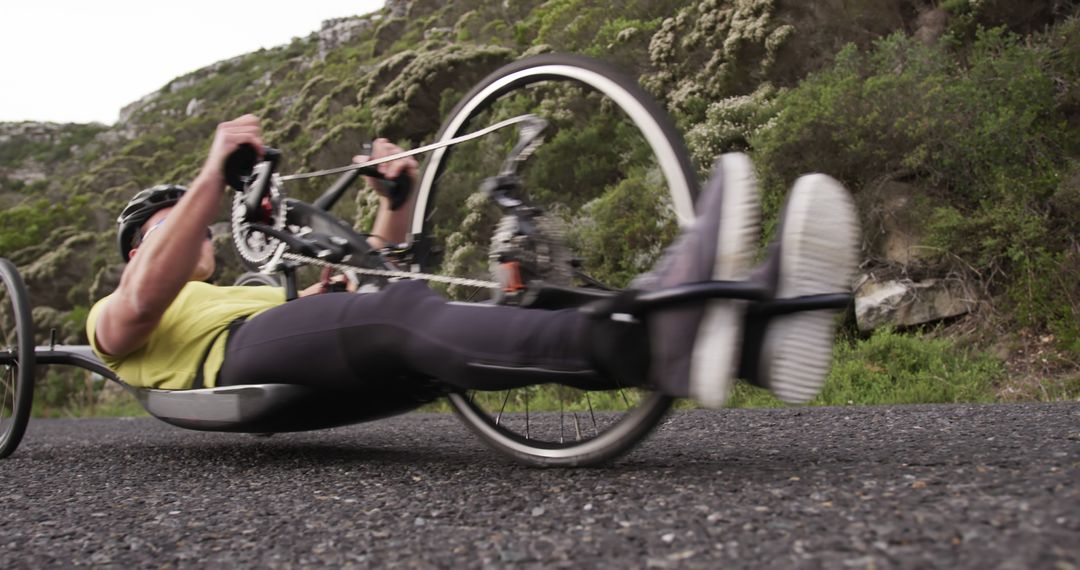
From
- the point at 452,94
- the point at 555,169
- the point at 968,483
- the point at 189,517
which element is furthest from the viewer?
the point at 452,94

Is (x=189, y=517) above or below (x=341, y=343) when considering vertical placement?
below

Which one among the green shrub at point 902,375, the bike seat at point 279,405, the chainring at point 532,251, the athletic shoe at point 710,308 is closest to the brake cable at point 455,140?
the chainring at point 532,251

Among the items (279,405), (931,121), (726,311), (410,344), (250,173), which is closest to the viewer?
(726,311)

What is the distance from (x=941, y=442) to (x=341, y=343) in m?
1.54

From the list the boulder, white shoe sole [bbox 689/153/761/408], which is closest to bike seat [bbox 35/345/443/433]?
white shoe sole [bbox 689/153/761/408]

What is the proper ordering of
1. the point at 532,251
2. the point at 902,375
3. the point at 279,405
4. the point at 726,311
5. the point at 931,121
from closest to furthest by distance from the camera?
the point at 726,311 < the point at 532,251 < the point at 279,405 < the point at 902,375 < the point at 931,121

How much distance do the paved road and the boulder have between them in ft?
11.9

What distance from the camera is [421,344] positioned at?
1787 millimetres

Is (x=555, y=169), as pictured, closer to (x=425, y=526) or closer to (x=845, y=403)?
(x=845, y=403)

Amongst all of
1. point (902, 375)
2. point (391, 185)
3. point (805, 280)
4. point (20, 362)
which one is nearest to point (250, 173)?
Result: point (391, 185)

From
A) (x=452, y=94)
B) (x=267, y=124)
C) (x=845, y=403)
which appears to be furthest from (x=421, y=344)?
(x=267, y=124)

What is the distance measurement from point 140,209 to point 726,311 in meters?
2.48

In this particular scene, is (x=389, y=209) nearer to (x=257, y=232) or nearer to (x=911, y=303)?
(x=257, y=232)

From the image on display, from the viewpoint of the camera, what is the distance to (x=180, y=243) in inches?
87.8
